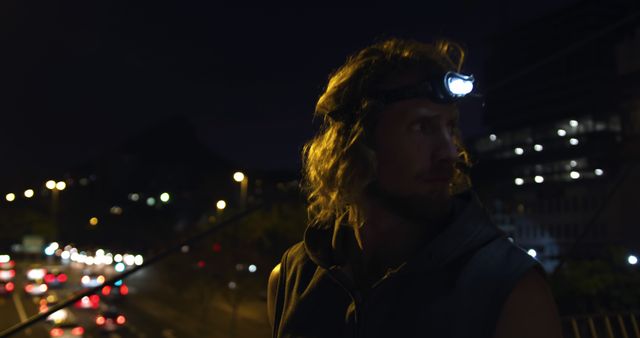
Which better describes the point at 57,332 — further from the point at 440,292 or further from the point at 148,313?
the point at 440,292

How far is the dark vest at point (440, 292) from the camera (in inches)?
46.1

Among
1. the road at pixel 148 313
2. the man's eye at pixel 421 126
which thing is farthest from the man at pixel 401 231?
the road at pixel 148 313

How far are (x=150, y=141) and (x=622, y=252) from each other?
46894 millimetres

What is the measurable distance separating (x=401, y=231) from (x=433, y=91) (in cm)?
31

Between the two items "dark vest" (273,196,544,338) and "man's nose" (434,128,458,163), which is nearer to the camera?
"dark vest" (273,196,544,338)

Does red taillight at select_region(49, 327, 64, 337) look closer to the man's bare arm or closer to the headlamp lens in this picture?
the man's bare arm

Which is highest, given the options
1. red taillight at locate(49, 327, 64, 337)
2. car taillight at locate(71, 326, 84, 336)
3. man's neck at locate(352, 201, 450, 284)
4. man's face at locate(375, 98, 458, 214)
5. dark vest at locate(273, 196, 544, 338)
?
car taillight at locate(71, 326, 84, 336)

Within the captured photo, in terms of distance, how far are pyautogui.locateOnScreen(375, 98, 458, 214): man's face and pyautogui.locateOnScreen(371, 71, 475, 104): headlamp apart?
0.01m

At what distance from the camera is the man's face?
1339mm

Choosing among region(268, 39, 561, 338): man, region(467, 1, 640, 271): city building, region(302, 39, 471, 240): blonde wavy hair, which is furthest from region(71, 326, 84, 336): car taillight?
region(467, 1, 640, 271): city building

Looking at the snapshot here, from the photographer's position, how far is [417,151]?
1343 mm

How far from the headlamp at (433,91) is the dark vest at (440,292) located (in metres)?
0.22

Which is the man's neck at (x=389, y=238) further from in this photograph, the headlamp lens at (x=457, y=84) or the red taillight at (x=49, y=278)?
the red taillight at (x=49, y=278)

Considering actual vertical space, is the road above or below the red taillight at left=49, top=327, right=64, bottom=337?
above
